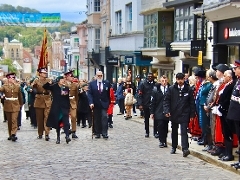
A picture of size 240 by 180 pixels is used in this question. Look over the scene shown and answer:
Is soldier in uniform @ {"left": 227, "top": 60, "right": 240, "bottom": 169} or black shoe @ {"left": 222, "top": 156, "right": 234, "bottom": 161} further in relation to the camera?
black shoe @ {"left": 222, "top": 156, "right": 234, "bottom": 161}

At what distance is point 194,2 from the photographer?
26.3 metres

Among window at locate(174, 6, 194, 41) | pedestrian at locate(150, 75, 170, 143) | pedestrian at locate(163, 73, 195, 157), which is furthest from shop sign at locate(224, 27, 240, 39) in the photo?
pedestrian at locate(163, 73, 195, 157)

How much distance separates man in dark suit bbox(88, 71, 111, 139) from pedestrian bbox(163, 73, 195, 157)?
3709mm

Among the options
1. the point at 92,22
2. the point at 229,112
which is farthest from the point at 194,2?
the point at 92,22

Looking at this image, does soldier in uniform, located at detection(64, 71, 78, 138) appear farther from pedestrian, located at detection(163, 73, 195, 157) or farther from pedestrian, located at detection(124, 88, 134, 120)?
pedestrian, located at detection(124, 88, 134, 120)

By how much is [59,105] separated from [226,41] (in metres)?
8.31

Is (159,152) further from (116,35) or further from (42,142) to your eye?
(116,35)

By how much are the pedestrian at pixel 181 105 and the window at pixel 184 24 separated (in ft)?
46.1

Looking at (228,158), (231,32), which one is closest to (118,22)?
(231,32)

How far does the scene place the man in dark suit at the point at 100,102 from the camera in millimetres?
16562

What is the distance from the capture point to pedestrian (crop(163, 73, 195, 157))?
511 inches

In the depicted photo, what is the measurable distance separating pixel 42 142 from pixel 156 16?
18.1 metres

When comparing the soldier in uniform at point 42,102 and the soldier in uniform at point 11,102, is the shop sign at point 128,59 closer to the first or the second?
the soldier in uniform at point 42,102

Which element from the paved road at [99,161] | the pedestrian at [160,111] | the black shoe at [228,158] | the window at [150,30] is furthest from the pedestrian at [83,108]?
the window at [150,30]
